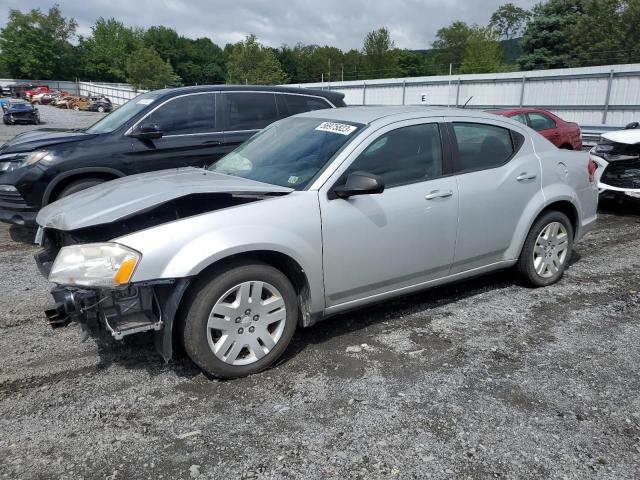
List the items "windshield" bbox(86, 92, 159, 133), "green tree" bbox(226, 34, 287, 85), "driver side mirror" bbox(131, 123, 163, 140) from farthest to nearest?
"green tree" bbox(226, 34, 287, 85) < "windshield" bbox(86, 92, 159, 133) < "driver side mirror" bbox(131, 123, 163, 140)

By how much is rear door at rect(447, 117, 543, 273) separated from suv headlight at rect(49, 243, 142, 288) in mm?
2526

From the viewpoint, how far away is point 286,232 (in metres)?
3.36

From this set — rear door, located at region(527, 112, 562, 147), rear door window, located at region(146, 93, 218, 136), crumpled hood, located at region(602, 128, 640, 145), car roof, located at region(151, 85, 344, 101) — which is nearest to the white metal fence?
rear door, located at region(527, 112, 562, 147)

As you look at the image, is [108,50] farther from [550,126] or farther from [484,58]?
[550,126]

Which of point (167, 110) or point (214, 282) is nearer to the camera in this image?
point (214, 282)

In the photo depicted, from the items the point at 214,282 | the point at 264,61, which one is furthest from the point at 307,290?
the point at 264,61

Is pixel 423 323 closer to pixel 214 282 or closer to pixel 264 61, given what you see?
pixel 214 282

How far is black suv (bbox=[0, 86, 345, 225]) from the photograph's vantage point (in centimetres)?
612

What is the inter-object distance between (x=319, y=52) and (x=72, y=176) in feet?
365

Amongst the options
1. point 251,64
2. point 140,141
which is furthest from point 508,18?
point 140,141

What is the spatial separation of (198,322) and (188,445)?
0.70m

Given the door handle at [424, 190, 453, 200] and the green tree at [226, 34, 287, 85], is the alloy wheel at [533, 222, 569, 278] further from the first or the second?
the green tree at [226, 34, 287, 85]

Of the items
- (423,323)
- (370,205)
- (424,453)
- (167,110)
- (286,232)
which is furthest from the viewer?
(167,110)

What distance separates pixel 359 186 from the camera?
3.46 metres
